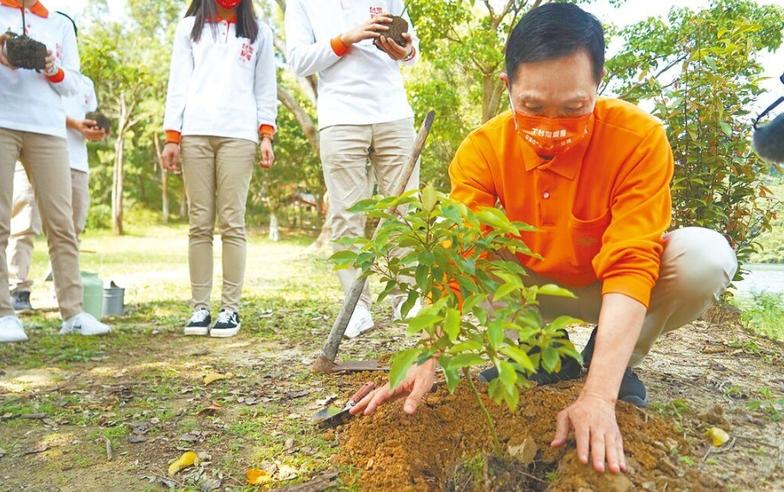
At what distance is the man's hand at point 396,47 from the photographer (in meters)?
3.21

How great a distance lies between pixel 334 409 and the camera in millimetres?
2232

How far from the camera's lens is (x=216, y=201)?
382 cm

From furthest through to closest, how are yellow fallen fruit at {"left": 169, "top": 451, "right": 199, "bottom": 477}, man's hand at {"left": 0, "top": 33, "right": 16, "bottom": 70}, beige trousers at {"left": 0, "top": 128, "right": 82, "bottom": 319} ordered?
beige trousers at {"left": 0, "top": 128, "right": 82, "bottom": 319} < man's hand at {"left": 0, "top": 33, "right": 16, "bottom": 70} < yellow fallen fruit at {"left": 169, "top": 451, "right": 199, "bottom": 477}

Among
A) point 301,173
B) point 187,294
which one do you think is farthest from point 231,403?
point 301,173

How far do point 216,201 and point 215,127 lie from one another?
47 centimetres

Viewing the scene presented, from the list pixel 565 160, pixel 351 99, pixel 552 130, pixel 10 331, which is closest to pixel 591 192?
pixel 565 160

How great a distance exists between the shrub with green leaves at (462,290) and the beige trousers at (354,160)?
64.9 inches

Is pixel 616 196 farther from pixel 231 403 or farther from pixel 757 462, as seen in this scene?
pixel 231 403

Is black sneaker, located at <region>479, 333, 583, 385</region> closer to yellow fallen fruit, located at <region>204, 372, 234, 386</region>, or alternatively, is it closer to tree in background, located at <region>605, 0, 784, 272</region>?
yellow fallen fruit, located at <region>204, 372, 234, 386</region>

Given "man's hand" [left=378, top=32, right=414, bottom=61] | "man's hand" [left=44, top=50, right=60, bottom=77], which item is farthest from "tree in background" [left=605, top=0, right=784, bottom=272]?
"man's hand" [left=44, top=50, right=60, bottom=77]

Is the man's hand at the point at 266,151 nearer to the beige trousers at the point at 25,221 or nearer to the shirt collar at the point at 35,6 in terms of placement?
the shirt collar at the point at 35,6

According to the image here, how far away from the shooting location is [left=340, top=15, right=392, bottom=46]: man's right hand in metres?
3.16

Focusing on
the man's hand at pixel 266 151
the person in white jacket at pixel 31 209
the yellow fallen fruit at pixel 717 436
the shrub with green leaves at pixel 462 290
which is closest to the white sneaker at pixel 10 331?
the person in white jacket at pixel 31 209

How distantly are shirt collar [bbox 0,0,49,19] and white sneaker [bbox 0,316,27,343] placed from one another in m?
1.80
